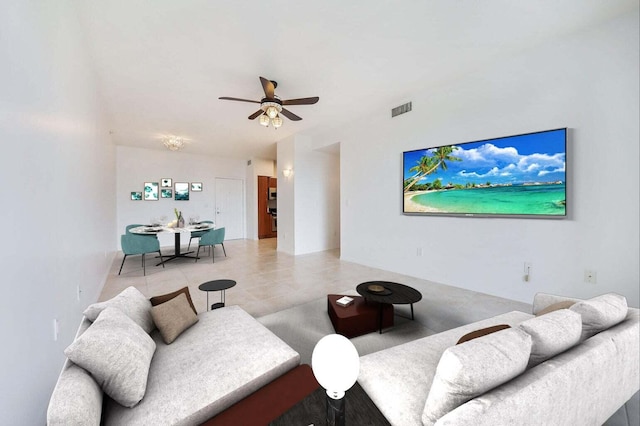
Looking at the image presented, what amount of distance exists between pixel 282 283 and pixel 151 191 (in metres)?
5.78

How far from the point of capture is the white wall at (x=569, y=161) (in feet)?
7.68

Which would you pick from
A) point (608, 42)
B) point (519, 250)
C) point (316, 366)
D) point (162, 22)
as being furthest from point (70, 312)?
point (608, 42)

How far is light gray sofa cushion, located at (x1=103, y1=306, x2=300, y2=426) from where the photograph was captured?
3.35 feet

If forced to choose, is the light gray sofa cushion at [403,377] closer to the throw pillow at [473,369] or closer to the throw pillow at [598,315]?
the throw pillow at [473,369]

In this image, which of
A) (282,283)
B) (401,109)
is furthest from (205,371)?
(401,109)

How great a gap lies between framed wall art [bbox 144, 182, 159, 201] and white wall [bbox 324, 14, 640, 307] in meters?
6.82

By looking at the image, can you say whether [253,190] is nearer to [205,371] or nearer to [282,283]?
[282,283]

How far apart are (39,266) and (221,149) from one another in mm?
6441

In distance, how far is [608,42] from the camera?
7.82 ft

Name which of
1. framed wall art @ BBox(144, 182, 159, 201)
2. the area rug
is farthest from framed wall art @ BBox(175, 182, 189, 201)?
the area rug

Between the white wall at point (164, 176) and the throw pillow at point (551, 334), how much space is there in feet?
26.9

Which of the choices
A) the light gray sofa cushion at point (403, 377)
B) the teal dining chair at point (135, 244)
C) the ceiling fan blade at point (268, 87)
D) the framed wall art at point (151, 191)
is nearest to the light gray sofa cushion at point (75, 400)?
the light gray sofa cushion at point (403, 377)

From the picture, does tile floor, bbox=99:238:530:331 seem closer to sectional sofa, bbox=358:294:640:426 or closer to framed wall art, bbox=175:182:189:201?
sectional sofa, bbox=358:294:640:426

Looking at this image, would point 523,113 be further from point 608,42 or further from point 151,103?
point 151,103
